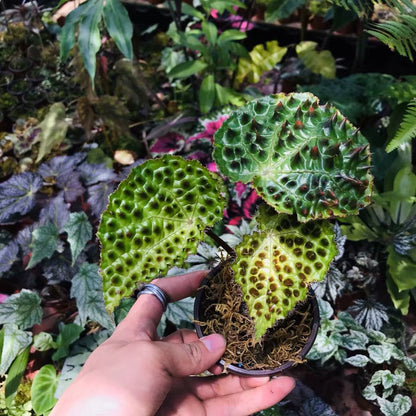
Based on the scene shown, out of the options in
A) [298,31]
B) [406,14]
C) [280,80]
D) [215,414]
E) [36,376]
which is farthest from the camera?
[298,31]

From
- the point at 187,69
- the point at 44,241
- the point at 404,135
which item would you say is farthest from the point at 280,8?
the point at 44,241

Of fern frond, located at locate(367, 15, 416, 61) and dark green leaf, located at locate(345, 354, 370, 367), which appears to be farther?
dark green leaf, located at locate(345, 354, 370, 367)

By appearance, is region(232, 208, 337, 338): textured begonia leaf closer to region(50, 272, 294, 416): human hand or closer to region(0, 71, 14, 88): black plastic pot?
region(50, 272, 294, 416): human hand

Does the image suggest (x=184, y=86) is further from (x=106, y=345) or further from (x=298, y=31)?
(x=106, y=345)

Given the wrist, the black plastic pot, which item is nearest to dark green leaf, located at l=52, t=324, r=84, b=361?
the wrist

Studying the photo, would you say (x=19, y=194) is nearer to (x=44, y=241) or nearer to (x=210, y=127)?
(x=44, y=241)

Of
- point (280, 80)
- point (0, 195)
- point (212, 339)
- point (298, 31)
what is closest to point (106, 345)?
point (212, 339)
